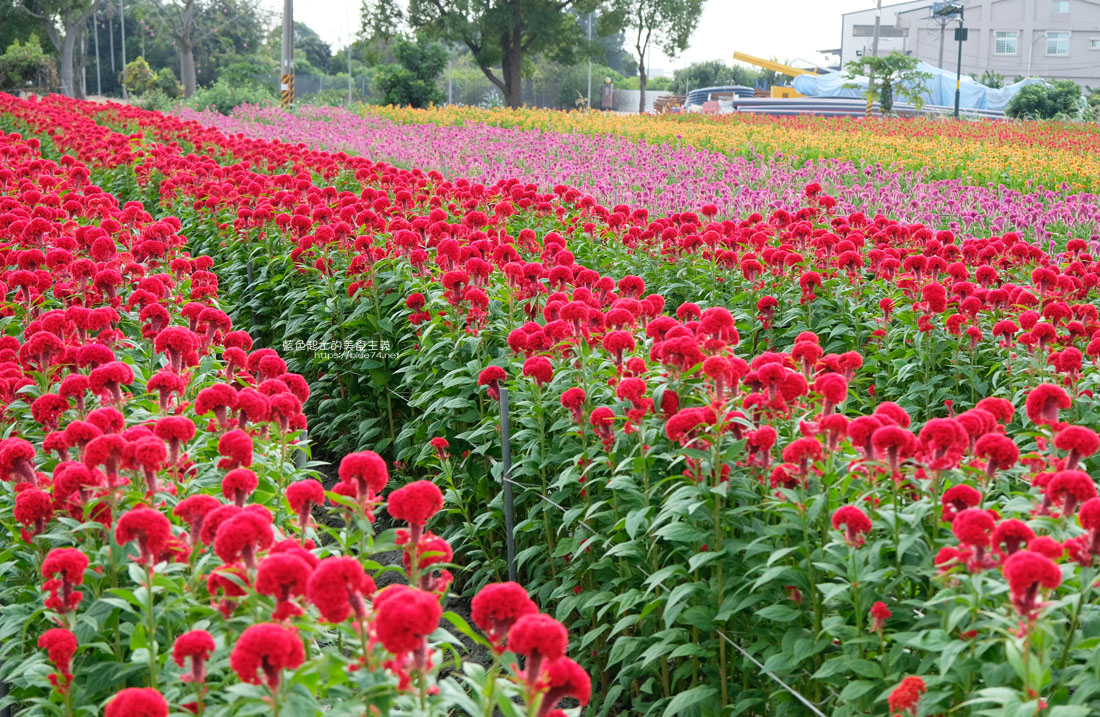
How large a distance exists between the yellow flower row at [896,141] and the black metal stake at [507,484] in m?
10.3

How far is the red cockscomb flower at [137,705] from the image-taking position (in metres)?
1.79

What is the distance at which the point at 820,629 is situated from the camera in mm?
3045

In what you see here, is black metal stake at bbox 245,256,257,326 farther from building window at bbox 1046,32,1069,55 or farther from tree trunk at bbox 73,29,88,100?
building window at bbox 1046,32,1069,55

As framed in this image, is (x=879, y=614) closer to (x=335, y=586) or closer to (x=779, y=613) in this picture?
(x=779, y=613)

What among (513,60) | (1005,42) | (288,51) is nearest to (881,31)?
(1005,42)

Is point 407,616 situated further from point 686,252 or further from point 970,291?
point 686,252

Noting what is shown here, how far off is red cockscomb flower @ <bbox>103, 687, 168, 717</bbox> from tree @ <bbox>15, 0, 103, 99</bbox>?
161ft

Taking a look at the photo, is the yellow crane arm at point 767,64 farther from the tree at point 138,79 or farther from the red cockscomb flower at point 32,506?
the red cockscomb flower at point 32,506

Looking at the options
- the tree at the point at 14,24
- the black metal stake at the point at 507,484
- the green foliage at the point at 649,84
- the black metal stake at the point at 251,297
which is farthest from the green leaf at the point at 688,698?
the green foliage at the point at 649,84

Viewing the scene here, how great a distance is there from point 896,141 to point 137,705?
20.2 meters

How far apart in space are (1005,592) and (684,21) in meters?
50.8

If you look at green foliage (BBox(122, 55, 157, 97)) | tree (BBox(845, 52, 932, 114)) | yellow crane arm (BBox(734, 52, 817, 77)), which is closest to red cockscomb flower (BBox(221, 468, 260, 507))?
tree (BBox(845, 52, 932, 114))

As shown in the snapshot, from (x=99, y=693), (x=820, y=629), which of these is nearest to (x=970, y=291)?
(x=820, y=629)

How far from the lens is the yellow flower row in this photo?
14.5 metres
